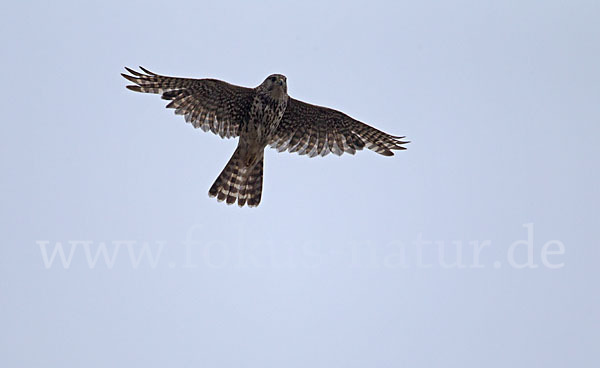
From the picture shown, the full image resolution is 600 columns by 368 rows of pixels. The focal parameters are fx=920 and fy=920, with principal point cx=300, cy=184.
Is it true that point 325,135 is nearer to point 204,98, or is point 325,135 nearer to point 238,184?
point 238,184

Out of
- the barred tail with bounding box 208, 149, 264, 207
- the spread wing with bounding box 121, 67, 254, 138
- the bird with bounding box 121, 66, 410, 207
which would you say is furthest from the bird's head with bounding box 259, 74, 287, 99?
the barred tail with bounding box 208, 149, 264, 207

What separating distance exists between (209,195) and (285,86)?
7.75 feet

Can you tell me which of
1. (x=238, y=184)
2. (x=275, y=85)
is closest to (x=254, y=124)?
(x=275, y=85)

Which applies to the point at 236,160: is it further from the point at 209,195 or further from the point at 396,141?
the point at 396,141

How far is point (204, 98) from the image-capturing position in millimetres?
13812

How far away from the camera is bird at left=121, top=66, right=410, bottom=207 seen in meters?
13.6

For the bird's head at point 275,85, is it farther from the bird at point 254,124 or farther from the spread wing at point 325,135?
the spread wing at point 325,135

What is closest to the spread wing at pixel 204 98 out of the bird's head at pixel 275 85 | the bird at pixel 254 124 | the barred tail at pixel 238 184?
the bird at pixel 254 124

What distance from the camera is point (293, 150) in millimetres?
14758

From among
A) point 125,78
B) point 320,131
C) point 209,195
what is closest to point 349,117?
point 320,131

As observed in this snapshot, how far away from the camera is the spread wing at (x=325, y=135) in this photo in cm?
1446

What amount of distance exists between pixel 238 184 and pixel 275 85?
6.62 feet

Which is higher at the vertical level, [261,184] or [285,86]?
[285,86]

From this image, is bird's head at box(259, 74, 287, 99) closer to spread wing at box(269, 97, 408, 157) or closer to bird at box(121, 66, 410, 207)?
bird at box(121, 66, 410, 207)
